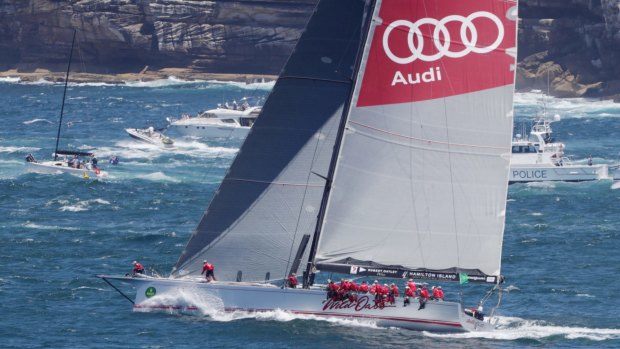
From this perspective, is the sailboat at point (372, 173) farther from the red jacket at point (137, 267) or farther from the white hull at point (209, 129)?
the white hull at point (209, 129)

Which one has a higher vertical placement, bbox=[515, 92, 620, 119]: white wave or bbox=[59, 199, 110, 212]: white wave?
bbox=[515, 92, 620, 119]: white wave

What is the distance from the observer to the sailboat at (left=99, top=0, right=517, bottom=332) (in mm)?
41625

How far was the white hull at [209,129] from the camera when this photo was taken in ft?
363

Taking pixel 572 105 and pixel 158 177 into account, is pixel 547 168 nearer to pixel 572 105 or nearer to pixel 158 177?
pixel 158 177

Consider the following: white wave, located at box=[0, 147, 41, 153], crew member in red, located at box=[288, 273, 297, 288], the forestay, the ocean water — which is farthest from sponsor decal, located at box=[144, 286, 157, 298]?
white wave, located at box=[0, 147, 41, 153]

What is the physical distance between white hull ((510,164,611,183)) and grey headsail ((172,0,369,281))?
42221mm

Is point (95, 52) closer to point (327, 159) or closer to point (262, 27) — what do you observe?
point (262, 27)

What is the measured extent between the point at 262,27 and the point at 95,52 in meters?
21.0

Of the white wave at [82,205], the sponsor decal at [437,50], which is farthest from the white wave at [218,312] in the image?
the white wave at [82,205]

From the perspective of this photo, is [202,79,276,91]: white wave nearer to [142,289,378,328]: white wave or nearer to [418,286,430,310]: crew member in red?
[142,289,378,328]: white wave

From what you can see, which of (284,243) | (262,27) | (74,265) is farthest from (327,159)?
(262,27)

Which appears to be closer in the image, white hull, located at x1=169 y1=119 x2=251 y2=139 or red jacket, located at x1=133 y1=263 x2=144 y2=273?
red jacket, located at x1=133 y1=263 x2=144 y2=273

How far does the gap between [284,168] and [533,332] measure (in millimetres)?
9697

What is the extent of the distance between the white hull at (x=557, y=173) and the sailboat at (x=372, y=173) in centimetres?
4212
